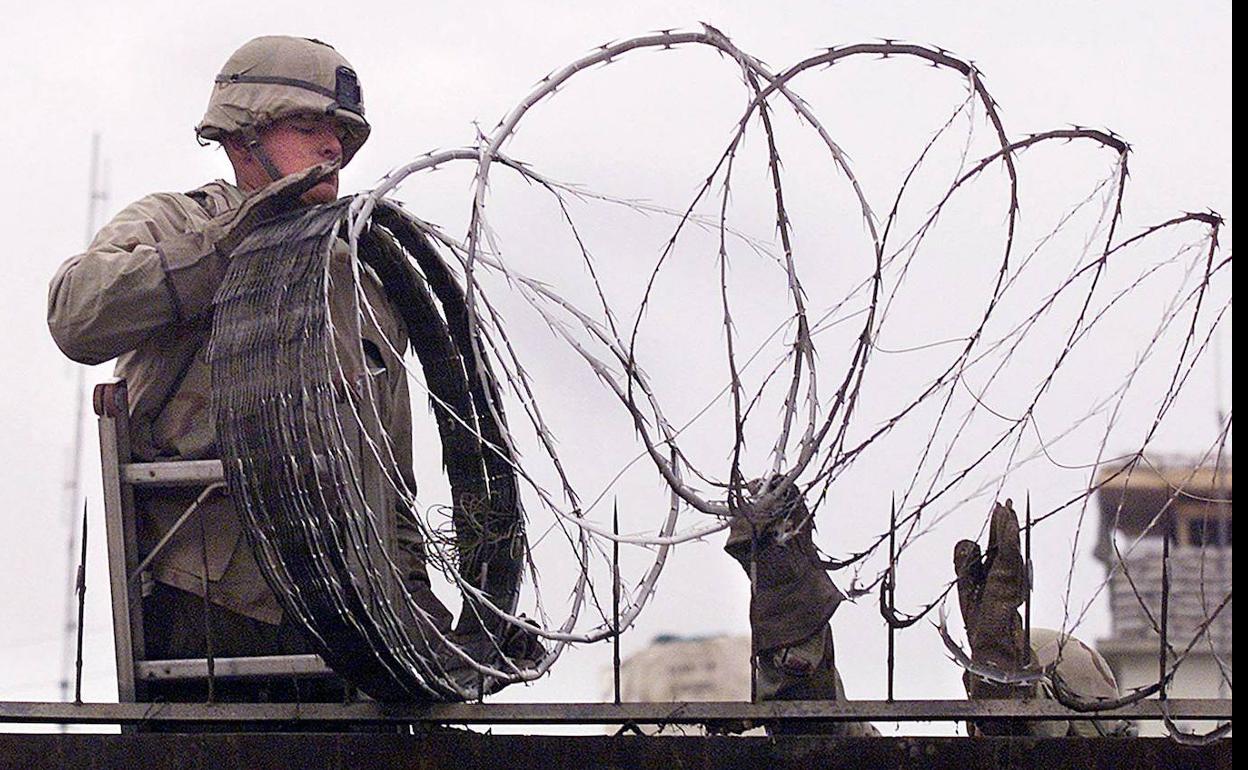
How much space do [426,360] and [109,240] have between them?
1.35m

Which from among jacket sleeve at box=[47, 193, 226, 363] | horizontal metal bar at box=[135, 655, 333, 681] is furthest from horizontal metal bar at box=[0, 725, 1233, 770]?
jacket sleeve at box=[47, 193, 226, 363]

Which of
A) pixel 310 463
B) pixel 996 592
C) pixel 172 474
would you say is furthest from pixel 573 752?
pixel 172 474

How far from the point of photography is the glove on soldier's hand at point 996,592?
234 inches

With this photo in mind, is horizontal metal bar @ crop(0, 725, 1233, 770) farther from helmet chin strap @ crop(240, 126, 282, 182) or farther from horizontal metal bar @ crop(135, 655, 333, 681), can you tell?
helmet chin strap @ crop(240, 126, 282, 182)

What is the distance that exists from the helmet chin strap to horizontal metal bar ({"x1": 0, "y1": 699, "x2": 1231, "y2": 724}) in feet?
6.01

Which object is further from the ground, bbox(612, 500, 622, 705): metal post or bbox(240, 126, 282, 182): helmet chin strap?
bbox(240, 126, 282, 182): helmet chin strap

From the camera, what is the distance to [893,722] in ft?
18.1

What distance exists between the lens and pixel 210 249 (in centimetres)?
604

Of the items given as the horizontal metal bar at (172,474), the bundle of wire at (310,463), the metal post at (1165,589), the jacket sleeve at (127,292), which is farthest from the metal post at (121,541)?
the metal post at (1165,589)

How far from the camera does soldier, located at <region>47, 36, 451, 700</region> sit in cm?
602

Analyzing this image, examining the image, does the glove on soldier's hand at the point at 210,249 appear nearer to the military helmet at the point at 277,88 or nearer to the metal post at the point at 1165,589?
the military helmet at the point at 277,88

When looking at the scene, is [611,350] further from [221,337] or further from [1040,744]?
[1040,744]

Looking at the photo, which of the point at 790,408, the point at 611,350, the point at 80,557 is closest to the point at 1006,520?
the point at 790,408

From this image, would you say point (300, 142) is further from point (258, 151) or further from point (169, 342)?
point (169, 342)
